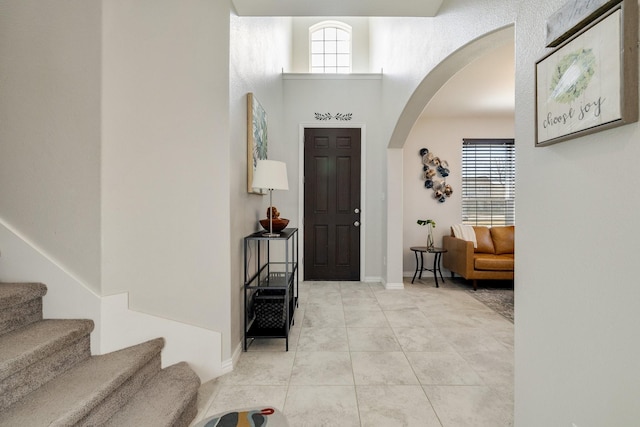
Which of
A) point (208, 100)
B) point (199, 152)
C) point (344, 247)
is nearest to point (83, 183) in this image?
point (199, 152)

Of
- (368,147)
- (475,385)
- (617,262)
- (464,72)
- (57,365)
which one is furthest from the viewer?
(368,147)

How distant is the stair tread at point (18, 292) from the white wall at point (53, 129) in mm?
100

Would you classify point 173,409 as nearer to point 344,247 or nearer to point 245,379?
point 245,379

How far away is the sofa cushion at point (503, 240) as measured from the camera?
4574 millimetres

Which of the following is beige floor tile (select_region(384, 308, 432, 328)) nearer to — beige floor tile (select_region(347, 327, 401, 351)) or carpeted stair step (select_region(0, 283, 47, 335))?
beige floor tile (select_region(347, 327, 401, 351))

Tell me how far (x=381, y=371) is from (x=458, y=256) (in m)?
2.87

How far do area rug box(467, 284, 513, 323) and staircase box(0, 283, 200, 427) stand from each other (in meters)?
3.13

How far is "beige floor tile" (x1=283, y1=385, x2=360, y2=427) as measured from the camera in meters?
1.63

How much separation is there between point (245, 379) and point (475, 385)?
1.50 m

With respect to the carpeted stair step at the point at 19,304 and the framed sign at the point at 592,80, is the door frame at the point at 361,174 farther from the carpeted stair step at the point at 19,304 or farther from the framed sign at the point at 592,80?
the framed sign at the point at 592,80

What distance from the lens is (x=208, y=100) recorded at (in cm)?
203

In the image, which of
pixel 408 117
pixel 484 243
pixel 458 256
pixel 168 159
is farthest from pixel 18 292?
pixel 484 243

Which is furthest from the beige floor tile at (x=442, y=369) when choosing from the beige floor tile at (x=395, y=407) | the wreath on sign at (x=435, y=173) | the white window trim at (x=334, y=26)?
the white window trim at (x=334, y=26)

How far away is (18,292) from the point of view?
59.5 inches
